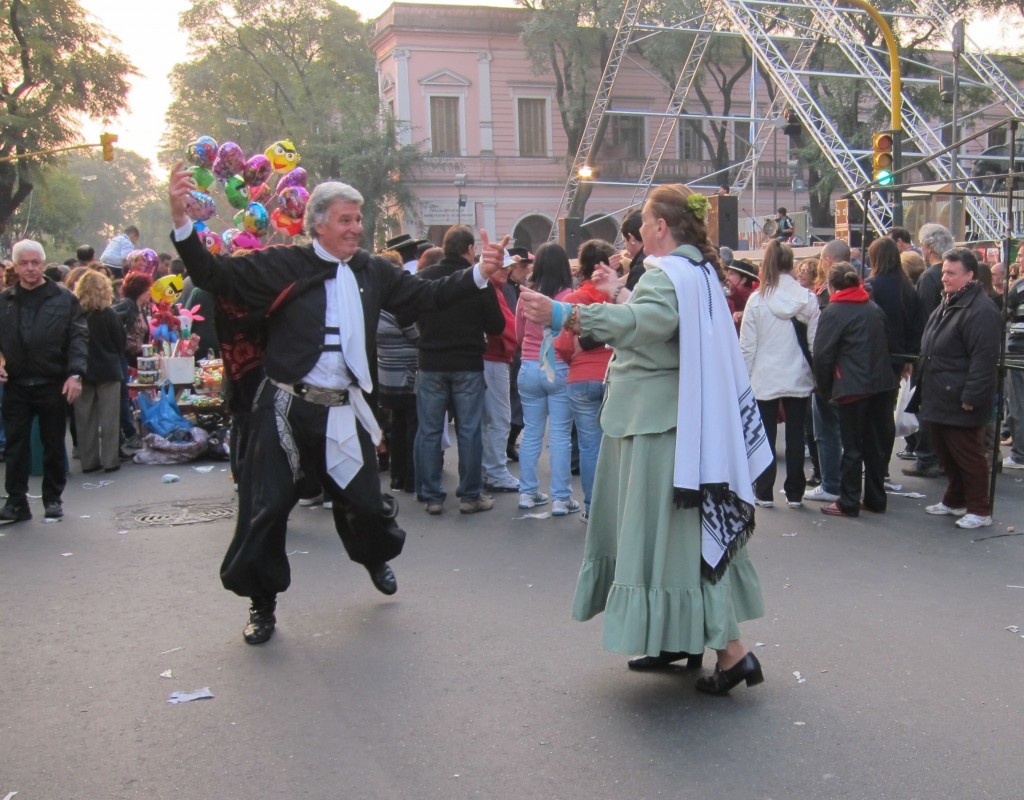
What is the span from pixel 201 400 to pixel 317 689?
718 cm

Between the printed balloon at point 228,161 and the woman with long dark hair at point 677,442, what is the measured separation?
21.3 feet

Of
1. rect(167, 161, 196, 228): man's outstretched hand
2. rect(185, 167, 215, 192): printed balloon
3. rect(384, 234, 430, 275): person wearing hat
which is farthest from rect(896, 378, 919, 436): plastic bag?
rect(167, 161, 196, 228): man's outstretched hand

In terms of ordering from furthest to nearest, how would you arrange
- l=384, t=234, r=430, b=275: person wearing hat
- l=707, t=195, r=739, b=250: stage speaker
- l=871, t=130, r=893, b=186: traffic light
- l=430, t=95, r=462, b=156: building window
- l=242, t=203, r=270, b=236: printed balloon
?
l=430, t=95, r=462, b=156: building window < l=707, t=195, r=739, b=250: stage speaker < l=871, t=130, r=893, b=186: traffic light < l=242, t=203, r=270, b=236: printed balloon < l=384, t=234, r=430, b=275: person wearing hat

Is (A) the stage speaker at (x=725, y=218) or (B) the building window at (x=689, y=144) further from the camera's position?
(B) the building window at (x=689, y=144)

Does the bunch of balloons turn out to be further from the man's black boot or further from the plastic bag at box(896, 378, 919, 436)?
the plastic bag at box(896, 378, 919, 436)

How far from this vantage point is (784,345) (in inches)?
320

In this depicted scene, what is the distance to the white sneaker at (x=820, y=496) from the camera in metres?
8.32

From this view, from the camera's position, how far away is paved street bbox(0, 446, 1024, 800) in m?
3.81

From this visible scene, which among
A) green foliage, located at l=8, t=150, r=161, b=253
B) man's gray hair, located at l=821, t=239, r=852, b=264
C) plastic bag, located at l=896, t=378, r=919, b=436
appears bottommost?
plastic bag, located at l=896, t=378, r=919, b=436

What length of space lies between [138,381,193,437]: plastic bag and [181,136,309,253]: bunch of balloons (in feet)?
6.20

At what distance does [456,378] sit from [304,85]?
125 ft

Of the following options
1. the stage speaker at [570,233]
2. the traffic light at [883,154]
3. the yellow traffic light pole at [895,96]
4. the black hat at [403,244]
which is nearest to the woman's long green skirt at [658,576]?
the black hat at [403,244]

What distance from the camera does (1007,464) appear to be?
9.72 meters

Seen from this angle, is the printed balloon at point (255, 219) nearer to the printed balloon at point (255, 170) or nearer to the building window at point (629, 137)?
the printed balloon at point (255, 170)
